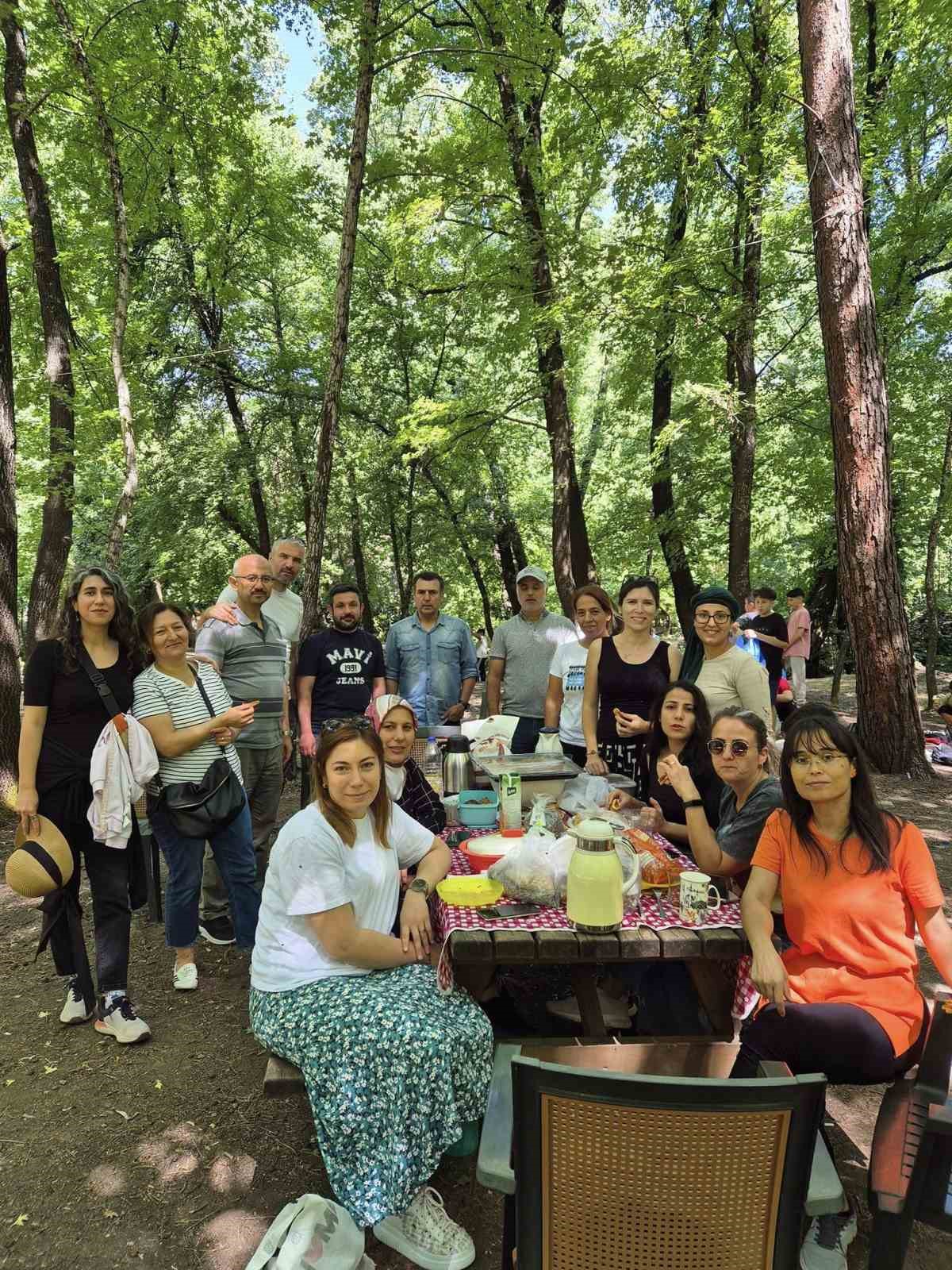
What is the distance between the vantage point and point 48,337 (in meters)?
7.49

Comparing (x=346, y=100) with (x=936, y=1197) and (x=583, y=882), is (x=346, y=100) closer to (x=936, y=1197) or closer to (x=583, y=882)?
(x=583, y=882)

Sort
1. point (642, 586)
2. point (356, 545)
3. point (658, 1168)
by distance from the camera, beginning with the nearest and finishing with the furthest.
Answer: point (658, 1168) < point (642, 586) < point (356, 545)

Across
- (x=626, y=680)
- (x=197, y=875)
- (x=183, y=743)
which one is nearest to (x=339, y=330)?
(x=626, y=680)

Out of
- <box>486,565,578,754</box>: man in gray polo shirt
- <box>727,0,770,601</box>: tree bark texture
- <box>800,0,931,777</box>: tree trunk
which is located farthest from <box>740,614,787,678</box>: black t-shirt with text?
<box>486,565,578,754</box>: man in gray polo shirt

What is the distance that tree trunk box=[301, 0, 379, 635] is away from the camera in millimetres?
5668

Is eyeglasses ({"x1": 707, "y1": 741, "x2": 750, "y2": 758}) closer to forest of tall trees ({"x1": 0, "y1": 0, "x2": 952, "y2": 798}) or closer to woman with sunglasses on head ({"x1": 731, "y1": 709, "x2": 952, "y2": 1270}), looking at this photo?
woman with sunglasses on head ({"x1": 731, "y1": 709, "x2": 952, "y2": 1270})

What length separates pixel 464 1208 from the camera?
2125 mm

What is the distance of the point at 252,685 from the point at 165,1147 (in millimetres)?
2142

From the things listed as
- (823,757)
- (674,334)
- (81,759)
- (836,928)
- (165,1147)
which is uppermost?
(674,334)

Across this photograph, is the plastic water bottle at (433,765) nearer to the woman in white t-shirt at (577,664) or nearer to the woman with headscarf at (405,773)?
the woman with headscarf at (405,773)

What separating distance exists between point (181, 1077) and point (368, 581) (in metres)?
15.2

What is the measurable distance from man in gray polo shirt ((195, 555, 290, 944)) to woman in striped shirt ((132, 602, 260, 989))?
50cm

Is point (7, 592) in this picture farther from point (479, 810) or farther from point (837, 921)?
point (837, 921)

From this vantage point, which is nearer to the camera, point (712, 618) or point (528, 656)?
point (712, 618)
